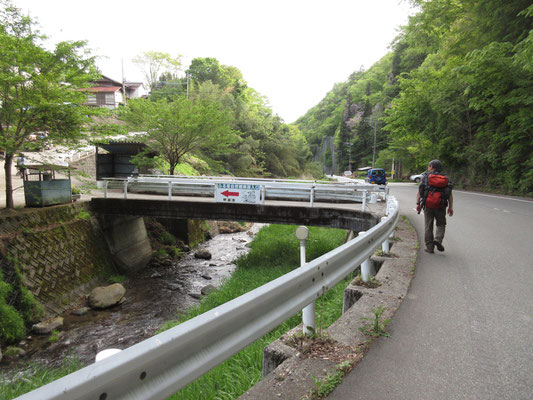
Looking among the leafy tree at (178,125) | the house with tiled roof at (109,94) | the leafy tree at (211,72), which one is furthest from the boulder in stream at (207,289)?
the house with tiled roof at (109,94)

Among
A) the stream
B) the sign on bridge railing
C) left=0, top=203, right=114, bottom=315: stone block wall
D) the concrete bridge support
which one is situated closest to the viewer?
the stream

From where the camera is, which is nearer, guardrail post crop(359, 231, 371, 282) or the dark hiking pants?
guardrail post crop(359, 231, 371, 282)

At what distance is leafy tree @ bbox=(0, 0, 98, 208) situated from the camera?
891cm

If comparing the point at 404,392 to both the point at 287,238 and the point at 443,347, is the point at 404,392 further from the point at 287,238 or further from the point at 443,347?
the point at 287,238

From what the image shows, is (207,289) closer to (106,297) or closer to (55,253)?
(106,297)

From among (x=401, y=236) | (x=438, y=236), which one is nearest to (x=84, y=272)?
(x=401, y=236)

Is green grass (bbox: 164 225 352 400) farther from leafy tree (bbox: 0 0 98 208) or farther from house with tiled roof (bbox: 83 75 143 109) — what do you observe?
house with tiled roof (bbox: 83 75 143 109)

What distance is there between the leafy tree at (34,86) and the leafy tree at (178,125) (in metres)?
5.71

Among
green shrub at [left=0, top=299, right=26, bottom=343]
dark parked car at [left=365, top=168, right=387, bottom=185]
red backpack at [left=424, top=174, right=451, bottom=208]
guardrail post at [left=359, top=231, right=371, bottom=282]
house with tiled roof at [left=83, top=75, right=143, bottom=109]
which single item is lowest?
green shrub at [left=0, top=299, right=26, bottom=343]

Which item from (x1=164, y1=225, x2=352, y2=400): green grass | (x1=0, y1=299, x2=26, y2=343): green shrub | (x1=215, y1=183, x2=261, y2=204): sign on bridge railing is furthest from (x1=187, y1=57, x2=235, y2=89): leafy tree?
(x1=0, y1=299, x2=26, y2=343): green shrub

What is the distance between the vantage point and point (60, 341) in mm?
8195

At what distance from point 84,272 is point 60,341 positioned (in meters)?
4.02

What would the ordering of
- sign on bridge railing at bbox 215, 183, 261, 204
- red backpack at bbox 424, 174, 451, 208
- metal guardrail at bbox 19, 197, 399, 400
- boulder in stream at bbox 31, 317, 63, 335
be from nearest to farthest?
metal guardrail at bbox 19, 197, 399, 400, red backpack at bbox 424, 174, 451, 208, boulder in stream at bbox 31, 317, 63, 335, sign on bridge railing at bbox 215, 183, 261, 204

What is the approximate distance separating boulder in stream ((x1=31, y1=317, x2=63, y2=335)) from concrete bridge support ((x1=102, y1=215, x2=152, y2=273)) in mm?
4835
